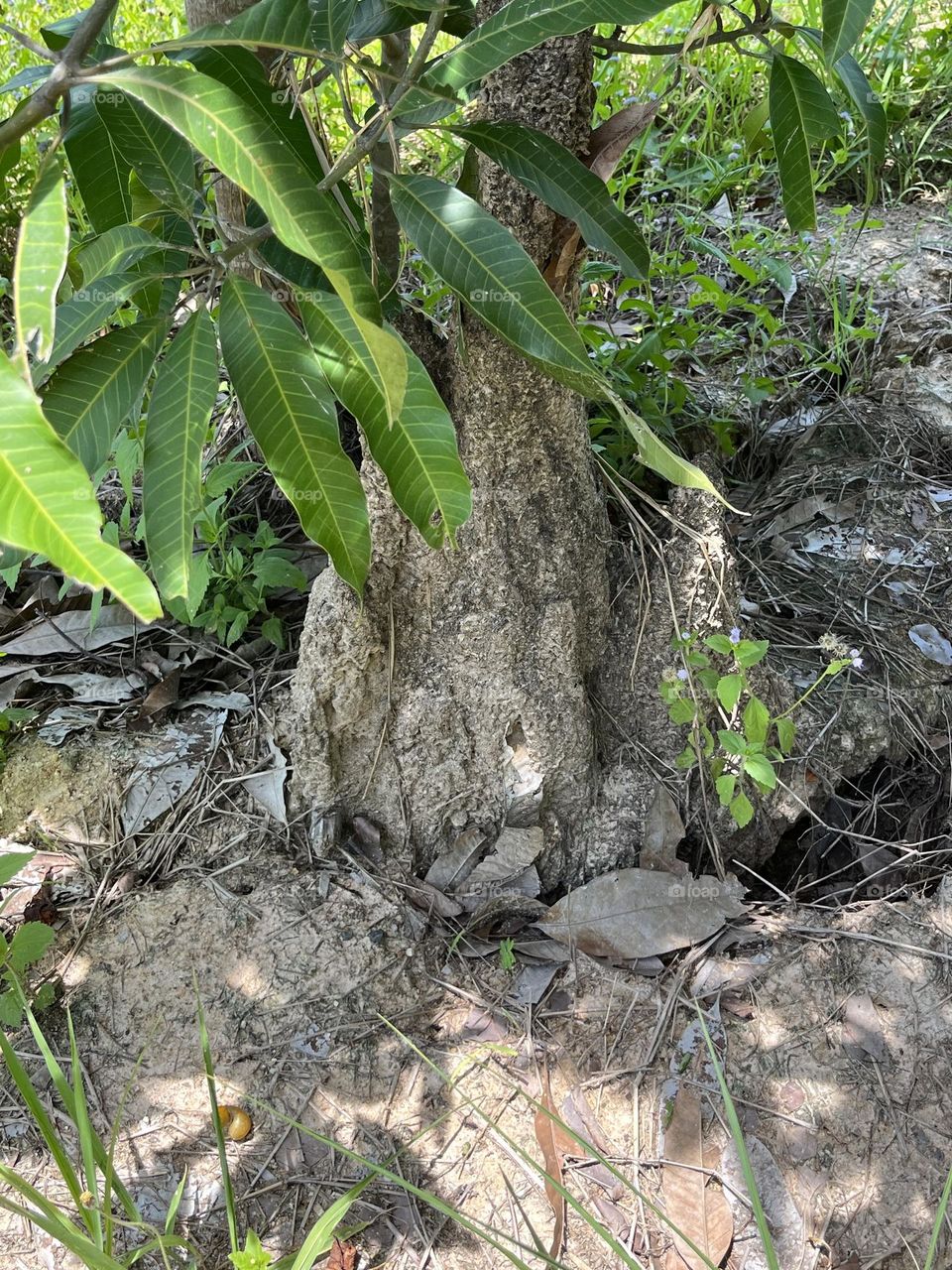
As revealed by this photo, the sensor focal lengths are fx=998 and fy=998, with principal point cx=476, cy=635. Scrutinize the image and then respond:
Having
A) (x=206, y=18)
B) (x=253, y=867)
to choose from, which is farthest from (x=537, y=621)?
(x=206, y=18)

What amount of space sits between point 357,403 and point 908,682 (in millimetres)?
1508

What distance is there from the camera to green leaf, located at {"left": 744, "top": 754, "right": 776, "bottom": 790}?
1.76m

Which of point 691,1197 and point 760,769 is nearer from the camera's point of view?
point 691,1197

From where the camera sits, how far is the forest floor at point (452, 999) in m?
1.51

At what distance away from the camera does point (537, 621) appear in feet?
6.16

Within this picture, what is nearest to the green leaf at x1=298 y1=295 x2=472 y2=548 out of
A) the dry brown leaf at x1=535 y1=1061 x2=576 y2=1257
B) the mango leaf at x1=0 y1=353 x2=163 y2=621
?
the mango leaf at x1=0 y1=353 x2=163 y2=621

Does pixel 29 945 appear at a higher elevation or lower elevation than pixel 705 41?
lower

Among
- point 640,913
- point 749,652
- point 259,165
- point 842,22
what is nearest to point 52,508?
point 259,165

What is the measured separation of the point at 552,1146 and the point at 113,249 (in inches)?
54.9

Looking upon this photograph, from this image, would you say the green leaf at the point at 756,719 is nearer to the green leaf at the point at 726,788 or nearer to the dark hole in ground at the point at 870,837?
the green leaf at the point at 726,788

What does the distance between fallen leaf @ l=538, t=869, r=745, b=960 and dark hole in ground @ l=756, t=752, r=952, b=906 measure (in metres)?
0.22

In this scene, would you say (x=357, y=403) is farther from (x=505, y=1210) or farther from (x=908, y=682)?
(x=908, y=682)

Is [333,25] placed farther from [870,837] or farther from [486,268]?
[870,837]

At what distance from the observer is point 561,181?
4.00 ft
